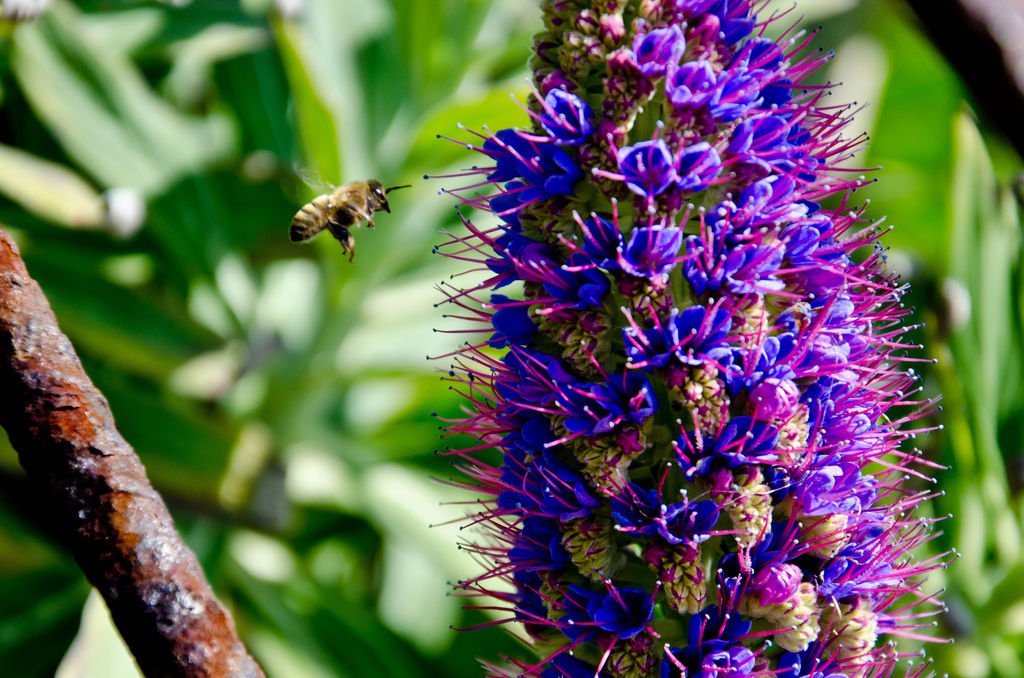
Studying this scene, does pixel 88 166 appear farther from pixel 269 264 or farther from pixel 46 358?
pixel 46 358

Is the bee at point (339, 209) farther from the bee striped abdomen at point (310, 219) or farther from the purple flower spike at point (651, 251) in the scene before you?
the purple flower spike at point (651, 251)

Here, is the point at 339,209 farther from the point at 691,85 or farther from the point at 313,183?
the point at 691,85

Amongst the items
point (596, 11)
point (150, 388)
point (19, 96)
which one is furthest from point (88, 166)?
point (596, 11)

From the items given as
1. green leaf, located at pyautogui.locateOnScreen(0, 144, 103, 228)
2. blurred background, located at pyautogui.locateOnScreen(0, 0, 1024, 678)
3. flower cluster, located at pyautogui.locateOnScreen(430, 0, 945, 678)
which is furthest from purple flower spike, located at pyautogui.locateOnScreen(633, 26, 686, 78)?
green leaf, located at pyautogui.locateOnScreen(0, 144, 103, 228)

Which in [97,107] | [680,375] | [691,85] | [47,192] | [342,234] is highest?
[97,107]

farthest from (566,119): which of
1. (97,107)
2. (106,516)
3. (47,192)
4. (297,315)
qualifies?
(297,315)

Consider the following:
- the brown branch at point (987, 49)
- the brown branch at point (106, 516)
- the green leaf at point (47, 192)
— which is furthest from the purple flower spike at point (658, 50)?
the green leaf at point (47, 192)

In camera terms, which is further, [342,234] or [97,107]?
[97,107]
